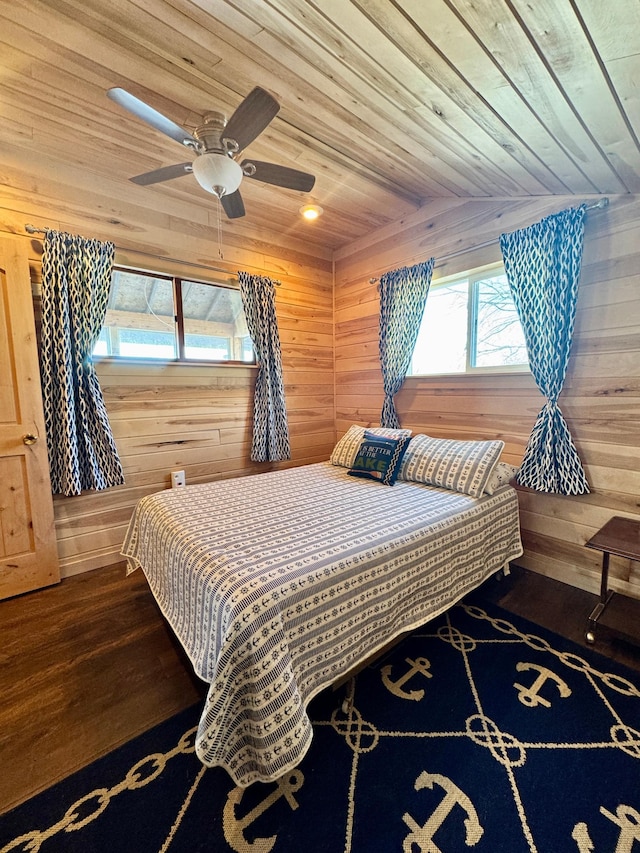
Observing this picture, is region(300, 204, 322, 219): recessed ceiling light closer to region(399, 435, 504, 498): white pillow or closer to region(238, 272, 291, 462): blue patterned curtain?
region(238, 272, 291, 462): blue patterned curtain

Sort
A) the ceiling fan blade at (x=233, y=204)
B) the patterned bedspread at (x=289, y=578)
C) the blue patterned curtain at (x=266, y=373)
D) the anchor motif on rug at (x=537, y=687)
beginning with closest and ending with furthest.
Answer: the patterned bedspread at (x=289, y=578) → the anchor motif on rug at (x=537, y=687) → the ceiling fan blade at (x=233, y=204) → the blue patterned curtain at (x=266, y=373)

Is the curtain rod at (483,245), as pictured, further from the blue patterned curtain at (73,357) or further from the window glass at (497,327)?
the blue patterned curtain at (73,357)

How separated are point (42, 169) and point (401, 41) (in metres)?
2.31

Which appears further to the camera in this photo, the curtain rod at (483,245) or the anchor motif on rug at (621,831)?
the curtain rod at (483,245)

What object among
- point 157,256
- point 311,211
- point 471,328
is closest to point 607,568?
point 471,328

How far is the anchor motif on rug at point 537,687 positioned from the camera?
143 centimetres

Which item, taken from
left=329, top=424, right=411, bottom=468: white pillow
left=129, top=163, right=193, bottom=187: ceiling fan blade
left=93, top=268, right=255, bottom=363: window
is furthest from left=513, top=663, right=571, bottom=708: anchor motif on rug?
left=93, top=268, right=255, bottom=363: window

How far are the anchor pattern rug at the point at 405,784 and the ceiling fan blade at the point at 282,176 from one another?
2458 mm

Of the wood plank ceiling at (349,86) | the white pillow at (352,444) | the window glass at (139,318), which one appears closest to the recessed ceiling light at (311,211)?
the wood plank ceiling at (349,86)

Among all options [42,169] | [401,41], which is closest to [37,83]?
[42,169]

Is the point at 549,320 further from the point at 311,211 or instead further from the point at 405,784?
the point at 405,784

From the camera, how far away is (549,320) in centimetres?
216

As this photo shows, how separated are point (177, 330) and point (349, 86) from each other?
1.98 m

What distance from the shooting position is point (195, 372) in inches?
116
